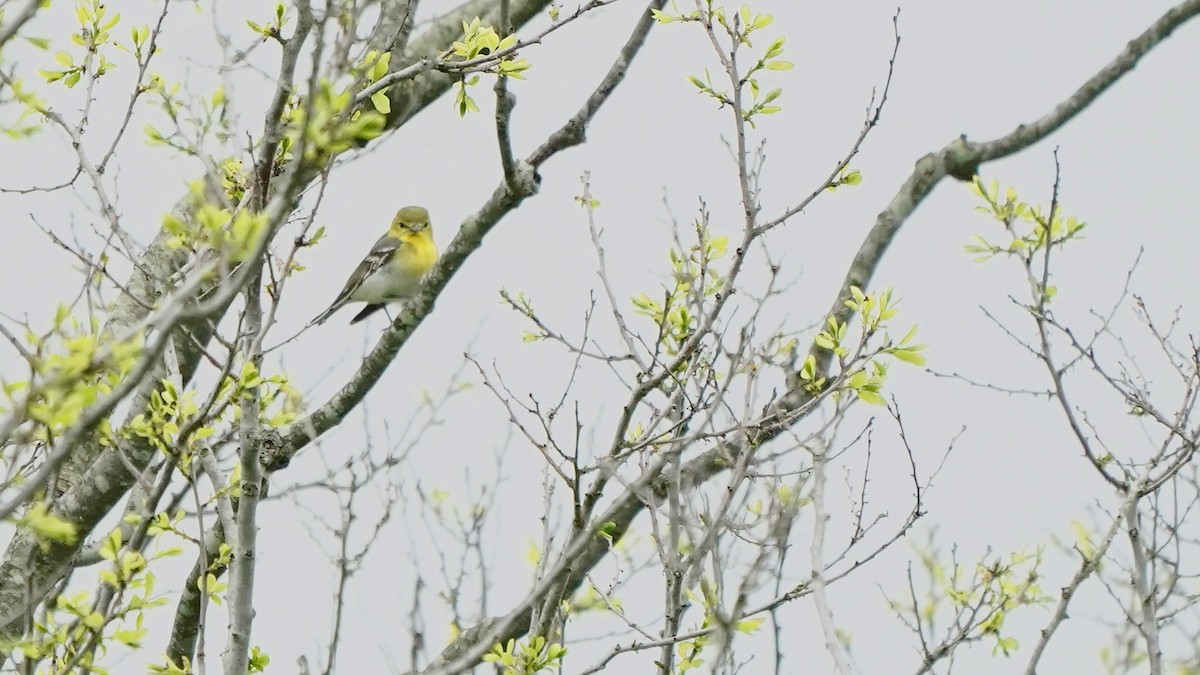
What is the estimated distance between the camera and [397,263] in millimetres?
8375

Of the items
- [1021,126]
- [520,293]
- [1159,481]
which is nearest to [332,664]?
[520,293]

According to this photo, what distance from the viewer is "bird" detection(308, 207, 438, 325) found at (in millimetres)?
8141

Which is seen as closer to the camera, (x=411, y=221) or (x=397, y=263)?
(x=397, y=263)

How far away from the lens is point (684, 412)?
381 centimetres

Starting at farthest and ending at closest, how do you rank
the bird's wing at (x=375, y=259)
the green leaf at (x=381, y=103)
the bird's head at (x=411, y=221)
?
the bird's head at (x=411, y=221) → the bird's wing at (x=375, y=259) → the green leaf at (x=381, y=103)

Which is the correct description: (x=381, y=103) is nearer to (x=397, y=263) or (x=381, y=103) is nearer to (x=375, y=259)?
(x=375, y=259)

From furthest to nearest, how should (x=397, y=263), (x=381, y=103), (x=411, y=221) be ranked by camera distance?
(x=411, y=221) → (x=397, y=263) → (x=381, y=103)

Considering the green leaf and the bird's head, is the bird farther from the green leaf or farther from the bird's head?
the green leaf

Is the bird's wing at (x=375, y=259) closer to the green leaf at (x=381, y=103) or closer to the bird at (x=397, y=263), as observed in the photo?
the bird at (x=397, y=263)

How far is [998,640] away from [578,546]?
96.6 inches

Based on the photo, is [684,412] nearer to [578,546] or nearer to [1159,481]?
[578,546]

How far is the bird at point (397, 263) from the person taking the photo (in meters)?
8.14

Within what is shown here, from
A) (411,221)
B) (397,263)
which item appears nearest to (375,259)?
(397,263)

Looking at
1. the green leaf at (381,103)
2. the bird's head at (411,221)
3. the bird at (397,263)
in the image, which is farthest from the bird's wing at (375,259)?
the green leaf at (381,103)
